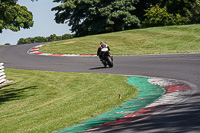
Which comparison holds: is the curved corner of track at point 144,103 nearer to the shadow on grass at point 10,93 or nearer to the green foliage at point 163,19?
the shadow on grass at point 10,93

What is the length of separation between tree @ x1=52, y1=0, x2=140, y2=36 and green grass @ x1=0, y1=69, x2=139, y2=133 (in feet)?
104

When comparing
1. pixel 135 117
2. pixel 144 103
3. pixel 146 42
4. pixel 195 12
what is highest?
pixel 195 12

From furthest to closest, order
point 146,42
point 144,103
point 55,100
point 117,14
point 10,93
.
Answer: point 117,14 < point 146,42 < point 10,93 < point 55,100 < point 144,103

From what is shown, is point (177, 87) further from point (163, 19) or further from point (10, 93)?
point (163, 19)

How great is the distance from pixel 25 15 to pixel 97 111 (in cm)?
5624

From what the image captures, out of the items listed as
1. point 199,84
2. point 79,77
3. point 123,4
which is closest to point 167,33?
point 123,4

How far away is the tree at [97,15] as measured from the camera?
1797 inches

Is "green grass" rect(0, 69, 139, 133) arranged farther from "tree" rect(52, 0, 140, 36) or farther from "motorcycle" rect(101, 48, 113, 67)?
"tree" rect(52, 0, 140, 36)

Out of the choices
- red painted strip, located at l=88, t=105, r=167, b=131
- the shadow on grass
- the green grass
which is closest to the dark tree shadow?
red painted strip, located at l=88, t=105, r=167, b=131

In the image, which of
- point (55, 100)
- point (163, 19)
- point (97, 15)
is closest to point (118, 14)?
point (97, 15)

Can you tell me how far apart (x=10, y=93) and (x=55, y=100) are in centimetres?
334

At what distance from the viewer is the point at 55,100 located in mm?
10039

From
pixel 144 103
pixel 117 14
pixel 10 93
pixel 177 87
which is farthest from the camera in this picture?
pixel 117 14

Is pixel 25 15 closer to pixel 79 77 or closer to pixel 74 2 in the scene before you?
pixel 74 2
